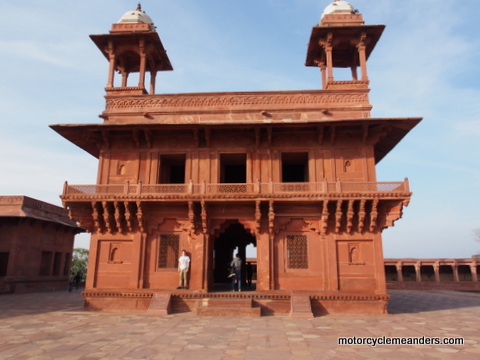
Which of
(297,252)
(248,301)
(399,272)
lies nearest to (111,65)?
(297,252)

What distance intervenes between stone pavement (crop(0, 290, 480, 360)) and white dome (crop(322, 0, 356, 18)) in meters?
12.7

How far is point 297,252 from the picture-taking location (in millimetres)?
13195

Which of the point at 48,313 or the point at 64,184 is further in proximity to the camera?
the point at 64,184

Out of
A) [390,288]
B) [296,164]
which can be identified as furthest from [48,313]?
[390,288]

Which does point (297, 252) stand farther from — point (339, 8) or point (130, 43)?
point (130, 43)

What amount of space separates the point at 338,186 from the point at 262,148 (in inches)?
129

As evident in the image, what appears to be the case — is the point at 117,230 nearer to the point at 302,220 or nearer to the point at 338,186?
the point at 302,220

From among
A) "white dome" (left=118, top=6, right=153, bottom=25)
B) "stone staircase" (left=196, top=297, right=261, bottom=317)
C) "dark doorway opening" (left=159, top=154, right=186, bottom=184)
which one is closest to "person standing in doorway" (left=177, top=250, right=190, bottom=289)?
"stone staircase" (left=196, top=297, right=261, bottom=317)

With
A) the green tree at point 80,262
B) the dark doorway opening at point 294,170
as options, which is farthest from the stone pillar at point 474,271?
the green tree at point 80,262

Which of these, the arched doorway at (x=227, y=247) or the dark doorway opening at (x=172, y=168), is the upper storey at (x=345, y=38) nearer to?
the dark doorway opening at (x=172, y=168)

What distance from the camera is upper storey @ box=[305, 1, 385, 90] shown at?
14914 mm

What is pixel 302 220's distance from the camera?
13383mm

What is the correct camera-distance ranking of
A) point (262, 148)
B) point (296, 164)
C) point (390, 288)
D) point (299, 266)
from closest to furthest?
1. point (299, 266)
2. point (262, 148)
3. point (296, 164)
4. point (390, 288)

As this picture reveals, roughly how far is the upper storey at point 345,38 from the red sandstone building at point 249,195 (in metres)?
0.08
